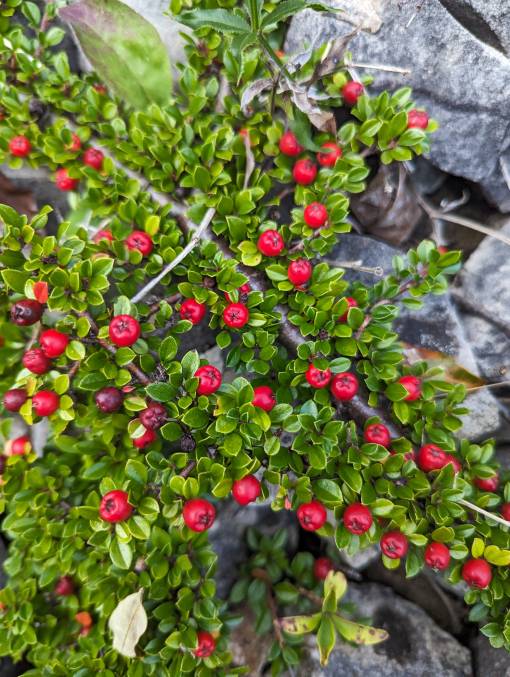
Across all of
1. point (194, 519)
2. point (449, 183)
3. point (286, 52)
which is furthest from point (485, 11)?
point (194, 519)

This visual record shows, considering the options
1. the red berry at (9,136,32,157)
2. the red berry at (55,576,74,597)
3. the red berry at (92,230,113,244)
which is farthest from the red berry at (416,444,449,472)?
the red berry at (9,136,32,157)

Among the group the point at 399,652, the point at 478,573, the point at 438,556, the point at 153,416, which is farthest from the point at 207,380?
the point at 399,652

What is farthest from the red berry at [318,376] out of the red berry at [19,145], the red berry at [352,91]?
the red berry at [19,145]

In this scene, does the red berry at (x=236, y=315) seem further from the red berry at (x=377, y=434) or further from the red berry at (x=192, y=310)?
the red berry at (x=377, y=434)

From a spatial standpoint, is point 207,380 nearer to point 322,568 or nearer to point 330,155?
point 330,155

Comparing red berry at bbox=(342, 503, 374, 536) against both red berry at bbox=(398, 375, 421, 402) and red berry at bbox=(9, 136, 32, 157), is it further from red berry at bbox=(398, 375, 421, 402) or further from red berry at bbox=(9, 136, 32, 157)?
red berry at bbox=(9, 136, 32, 157)
